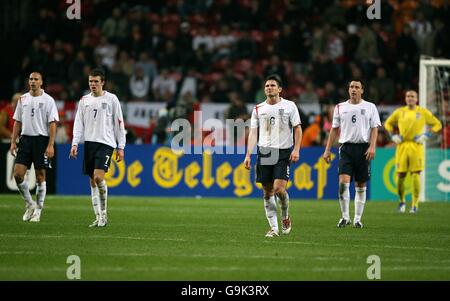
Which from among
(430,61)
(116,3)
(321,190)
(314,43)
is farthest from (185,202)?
(116,3)

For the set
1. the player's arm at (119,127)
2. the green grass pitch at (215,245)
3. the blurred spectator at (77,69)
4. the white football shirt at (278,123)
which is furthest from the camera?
the blurred spectator at (77,69)

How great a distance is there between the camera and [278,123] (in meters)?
14.5

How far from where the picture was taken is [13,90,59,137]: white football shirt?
1683 cm

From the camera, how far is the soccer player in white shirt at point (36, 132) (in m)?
16.8

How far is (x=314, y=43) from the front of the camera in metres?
30.9

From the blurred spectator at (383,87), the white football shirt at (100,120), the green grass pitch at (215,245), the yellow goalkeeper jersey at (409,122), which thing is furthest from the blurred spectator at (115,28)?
the white football shirt at (100,120)

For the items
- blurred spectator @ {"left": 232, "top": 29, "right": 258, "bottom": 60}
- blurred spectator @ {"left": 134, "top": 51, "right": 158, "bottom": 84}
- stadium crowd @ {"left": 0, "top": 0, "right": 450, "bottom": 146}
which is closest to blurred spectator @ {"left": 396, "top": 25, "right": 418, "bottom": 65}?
stadium crowd @ {"left": 0, "top": 0, "right": 450, "bottom": 146}

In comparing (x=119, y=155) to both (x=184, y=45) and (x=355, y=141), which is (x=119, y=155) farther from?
(x=184, y=45)

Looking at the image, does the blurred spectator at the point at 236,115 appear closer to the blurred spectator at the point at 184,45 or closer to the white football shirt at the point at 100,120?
the blurred spectator at the point at 184,45

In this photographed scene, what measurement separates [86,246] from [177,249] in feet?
3.81

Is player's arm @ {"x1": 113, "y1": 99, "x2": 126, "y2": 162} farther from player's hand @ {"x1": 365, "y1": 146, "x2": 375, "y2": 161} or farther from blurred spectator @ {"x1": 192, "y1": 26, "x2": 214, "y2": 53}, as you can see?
blurred spectator @ {"x1": 192, "y1": 26, "x2": 214, "y2": 53}

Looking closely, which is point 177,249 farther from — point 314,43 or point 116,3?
point 116,3

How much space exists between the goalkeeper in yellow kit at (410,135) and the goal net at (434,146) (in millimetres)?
2931
